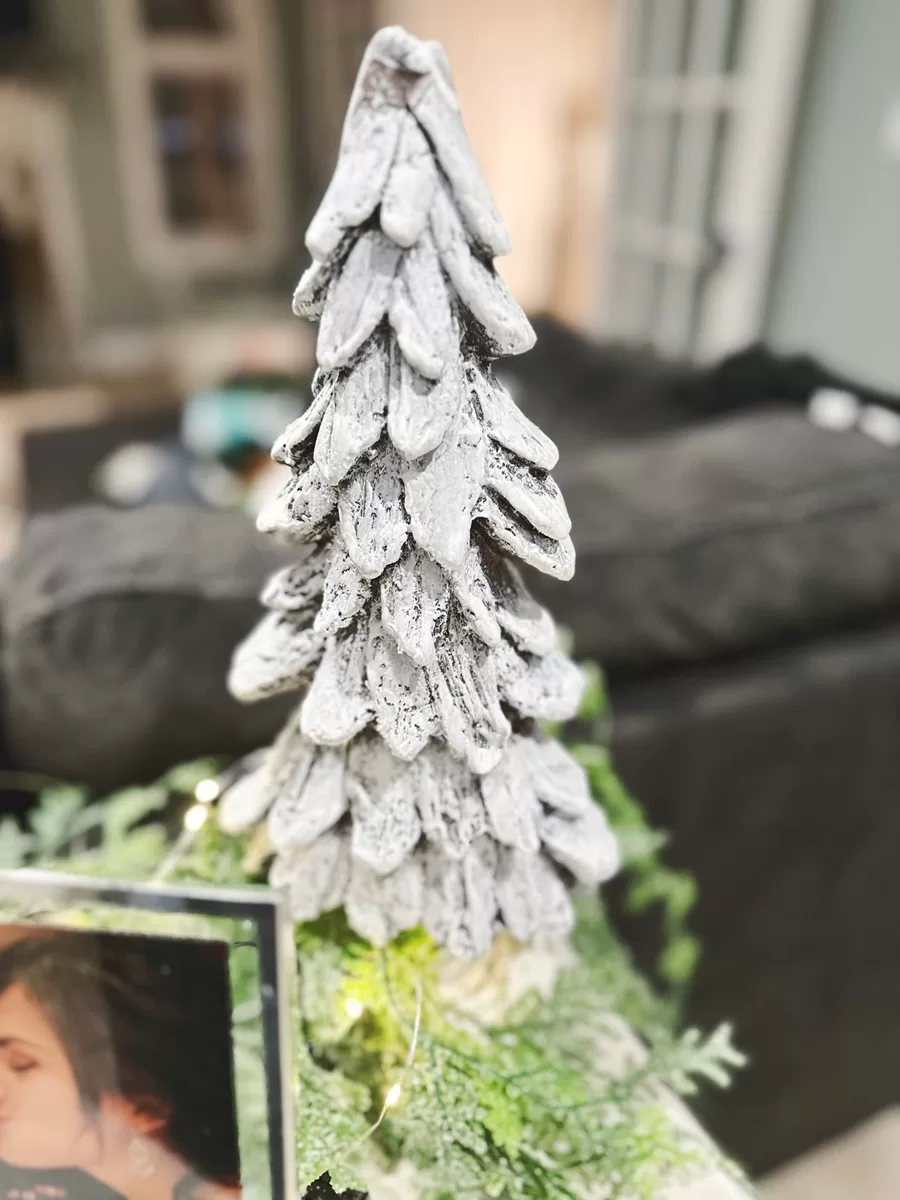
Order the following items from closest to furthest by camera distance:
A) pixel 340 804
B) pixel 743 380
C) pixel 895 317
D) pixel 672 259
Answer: pixel 340 804 < pixel 743 380 < pixel 895 317 < pixel 672 259

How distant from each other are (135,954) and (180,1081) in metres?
0.06

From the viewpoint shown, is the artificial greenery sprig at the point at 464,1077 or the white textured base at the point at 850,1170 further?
the white textured base at the point at 850,1170

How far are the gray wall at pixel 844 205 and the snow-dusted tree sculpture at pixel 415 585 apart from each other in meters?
1.38

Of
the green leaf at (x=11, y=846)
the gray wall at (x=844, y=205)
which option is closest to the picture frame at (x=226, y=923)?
the green leaf at (x=11, y=846)

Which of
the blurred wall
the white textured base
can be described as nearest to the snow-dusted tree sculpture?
the white textured base

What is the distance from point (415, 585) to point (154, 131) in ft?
16.3

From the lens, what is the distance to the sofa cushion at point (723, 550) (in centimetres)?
84

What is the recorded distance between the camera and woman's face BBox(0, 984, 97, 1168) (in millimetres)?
368

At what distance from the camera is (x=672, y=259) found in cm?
249

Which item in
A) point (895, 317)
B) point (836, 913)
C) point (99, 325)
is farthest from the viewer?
point (99, 325)

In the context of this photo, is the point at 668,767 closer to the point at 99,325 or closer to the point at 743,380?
the point at 743,380

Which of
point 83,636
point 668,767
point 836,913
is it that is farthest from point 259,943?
point 836,913

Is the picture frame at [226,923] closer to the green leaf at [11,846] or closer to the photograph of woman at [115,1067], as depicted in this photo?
the photograph of woman at [115,1067]

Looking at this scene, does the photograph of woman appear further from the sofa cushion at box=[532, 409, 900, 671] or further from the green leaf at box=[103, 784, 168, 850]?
the sofa cushion at box=[532, 409, 900, 671]
